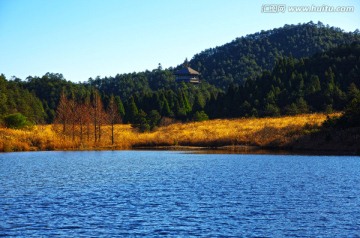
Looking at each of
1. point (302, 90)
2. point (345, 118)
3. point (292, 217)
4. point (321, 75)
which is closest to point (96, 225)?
point (292, 217)

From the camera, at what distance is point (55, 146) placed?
75062mm

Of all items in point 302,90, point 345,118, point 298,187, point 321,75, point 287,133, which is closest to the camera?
point 298,187

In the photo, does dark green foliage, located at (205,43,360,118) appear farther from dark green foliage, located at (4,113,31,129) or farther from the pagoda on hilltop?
the pagoda on hilltop

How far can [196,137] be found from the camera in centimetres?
7881

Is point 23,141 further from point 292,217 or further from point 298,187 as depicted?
point 292,217

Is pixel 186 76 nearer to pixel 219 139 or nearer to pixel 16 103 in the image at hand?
pixel 16 103

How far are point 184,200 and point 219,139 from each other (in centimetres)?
4788

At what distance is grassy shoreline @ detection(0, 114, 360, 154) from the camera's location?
6925 centimetres

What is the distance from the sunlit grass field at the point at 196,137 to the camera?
238ft

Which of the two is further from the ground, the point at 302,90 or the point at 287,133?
the point at 302,90

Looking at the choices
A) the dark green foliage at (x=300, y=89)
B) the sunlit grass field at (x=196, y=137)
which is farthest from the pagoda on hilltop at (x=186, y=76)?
the sunlit grass field at (x=196, y=137)

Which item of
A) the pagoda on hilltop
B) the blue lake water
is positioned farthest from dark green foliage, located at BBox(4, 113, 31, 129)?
the pagoda on hilltop

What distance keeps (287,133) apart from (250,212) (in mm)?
49464

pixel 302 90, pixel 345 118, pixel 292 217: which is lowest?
pixel 292 217
